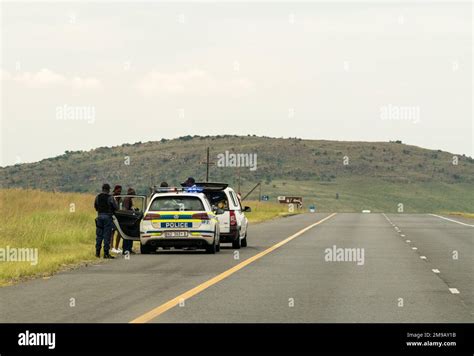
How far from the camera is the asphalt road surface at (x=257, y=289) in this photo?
51.2ft

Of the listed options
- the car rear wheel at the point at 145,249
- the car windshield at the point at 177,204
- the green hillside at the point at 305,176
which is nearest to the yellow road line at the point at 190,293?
the car windshield at the point at 177,204

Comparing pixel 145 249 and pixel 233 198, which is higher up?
pixel 233 198

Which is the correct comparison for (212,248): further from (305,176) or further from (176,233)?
(305,176)

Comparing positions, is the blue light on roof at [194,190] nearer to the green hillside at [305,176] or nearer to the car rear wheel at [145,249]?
the car rear wheel at [145,249]

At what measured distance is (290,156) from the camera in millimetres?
196250

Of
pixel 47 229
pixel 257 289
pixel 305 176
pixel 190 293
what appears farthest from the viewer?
pixel 305 176

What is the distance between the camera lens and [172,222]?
29078 millimetres

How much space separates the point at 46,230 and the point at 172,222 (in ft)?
20.2

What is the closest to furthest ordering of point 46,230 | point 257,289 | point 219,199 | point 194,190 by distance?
1. point 257,289
2. point 194,190
3. point 219,199
4. point 46,230

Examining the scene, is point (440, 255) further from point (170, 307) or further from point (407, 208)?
point (407, 208)

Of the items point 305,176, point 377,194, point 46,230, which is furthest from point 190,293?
point 305,176

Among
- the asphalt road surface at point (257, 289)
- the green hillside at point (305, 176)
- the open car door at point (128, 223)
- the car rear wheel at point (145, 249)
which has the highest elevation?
the green hillside at point (305, 176)

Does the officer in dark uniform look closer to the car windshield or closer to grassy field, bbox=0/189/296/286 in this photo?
grassy field, bbox=0/189/296/286

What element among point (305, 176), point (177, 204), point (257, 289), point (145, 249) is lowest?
point (257, 289)
